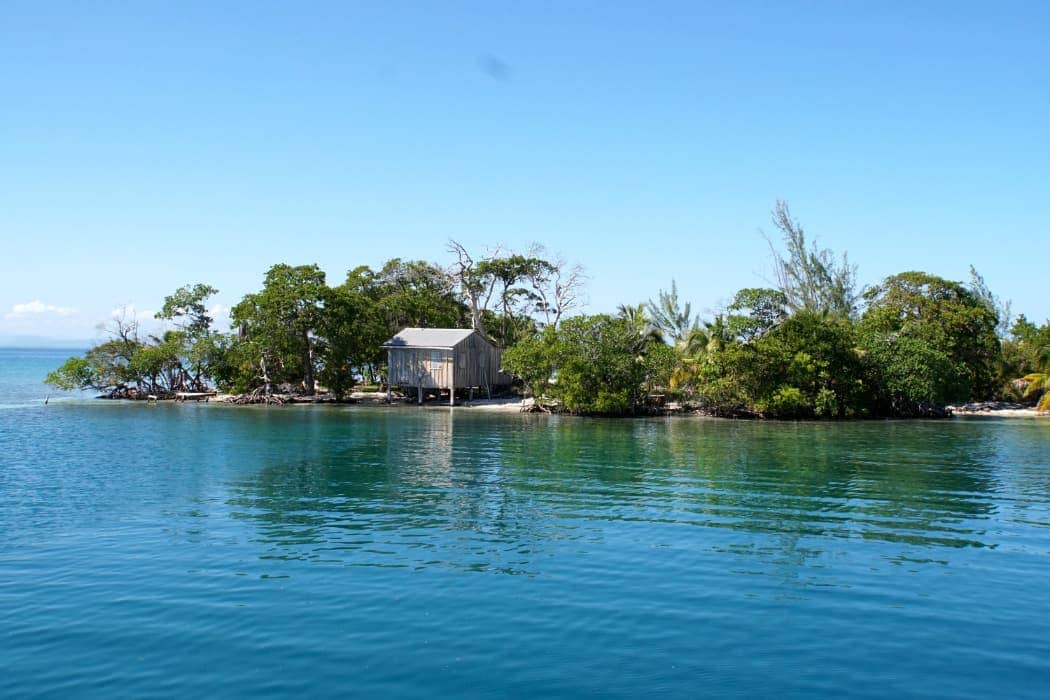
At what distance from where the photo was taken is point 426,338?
52719mm

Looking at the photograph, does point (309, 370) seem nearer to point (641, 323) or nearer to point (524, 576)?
point (641, 323)

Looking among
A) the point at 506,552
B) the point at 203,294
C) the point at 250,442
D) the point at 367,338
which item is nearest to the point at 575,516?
the point at 506,552

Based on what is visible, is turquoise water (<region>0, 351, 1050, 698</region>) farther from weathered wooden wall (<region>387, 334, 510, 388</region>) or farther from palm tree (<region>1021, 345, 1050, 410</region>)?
weathered wooden wall (<region>387, 334, 510, 388</region>)

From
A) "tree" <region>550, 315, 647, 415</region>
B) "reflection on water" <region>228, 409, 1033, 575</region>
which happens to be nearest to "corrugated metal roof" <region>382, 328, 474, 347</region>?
"tree" <region>550, 315, 647, 415</region>

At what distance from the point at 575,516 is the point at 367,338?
3828 cm

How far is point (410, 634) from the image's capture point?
10.7m

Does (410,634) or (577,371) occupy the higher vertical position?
(577,371)

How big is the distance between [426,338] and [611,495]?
33.5m

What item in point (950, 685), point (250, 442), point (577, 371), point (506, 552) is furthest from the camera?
point (577, 371)

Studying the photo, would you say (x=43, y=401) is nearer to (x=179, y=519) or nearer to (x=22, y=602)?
(x=179, y=519)

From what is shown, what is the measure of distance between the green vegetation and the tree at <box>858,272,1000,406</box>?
8cm

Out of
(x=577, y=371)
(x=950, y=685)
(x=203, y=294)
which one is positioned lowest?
(x=950, y=685)

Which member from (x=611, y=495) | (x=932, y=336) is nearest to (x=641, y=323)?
(x=932, y=336)

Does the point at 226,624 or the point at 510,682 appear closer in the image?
the point at 510,682
